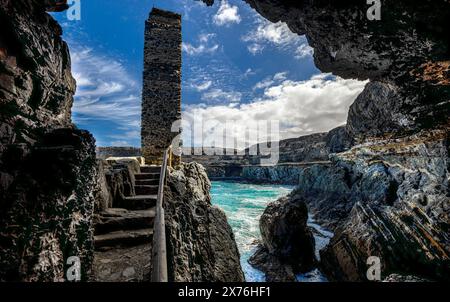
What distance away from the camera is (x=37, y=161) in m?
1.87

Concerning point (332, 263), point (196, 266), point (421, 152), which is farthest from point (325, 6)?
point (332, 263)

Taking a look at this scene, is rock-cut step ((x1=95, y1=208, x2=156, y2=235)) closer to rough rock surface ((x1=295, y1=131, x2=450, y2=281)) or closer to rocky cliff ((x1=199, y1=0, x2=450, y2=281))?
rocky cliff ((x1=199, y1=0, x2=450, y2=281))

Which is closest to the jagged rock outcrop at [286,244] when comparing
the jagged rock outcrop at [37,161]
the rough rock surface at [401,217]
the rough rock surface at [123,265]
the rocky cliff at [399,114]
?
the rough rock surface at [401,217]

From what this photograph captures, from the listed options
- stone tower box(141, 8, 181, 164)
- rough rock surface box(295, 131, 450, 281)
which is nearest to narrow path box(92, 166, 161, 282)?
stone tower box(141, 8, 181, 164)

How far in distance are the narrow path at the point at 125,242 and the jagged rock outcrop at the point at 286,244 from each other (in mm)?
6972

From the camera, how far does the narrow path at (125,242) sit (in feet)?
8.02

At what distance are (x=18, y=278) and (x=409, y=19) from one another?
6.83 metres

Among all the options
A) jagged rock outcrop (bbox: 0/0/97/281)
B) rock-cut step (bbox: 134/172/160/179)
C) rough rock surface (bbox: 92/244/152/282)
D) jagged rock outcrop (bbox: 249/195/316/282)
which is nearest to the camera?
jagged rock outcrop (bbox: 0/0/97/281)

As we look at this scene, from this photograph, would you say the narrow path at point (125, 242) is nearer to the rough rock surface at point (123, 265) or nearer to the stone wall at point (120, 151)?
the rough rock surface at point (123, 265)

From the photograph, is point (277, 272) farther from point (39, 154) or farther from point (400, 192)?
point (39, 154)

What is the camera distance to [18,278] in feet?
5.10

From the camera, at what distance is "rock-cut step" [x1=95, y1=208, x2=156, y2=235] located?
126 inches

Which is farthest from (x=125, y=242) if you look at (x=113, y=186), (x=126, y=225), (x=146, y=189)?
(x=146, y=189)

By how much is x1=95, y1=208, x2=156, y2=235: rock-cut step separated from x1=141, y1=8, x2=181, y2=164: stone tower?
5.30m
